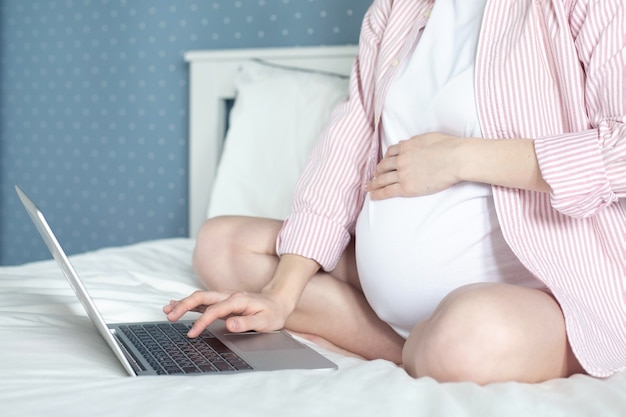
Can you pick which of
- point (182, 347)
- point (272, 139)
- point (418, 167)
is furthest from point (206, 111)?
point (182, 347)

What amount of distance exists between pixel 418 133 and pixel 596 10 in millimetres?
284

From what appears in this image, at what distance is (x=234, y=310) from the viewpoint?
2.97 feet

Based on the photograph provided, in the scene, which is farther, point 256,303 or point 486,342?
point 256,303

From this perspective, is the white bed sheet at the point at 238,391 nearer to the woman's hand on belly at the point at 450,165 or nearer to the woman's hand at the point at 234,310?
the woman's hand at the point at 234,310

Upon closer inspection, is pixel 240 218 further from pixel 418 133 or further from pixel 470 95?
pixel 470 95

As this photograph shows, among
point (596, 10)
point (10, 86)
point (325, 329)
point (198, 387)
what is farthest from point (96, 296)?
point (10, 86)

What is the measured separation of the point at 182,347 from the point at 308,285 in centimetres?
32

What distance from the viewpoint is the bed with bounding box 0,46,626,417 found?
0.62 meters

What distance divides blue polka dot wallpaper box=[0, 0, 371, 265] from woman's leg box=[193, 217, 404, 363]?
1.02m

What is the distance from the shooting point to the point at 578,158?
2.69 feet

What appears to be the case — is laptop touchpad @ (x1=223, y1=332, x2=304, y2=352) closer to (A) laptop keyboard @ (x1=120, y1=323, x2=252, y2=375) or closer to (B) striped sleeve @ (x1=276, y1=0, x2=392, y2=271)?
(A) laptop keyboard @ (x1=120, y1=323, x2=252, y2=375)

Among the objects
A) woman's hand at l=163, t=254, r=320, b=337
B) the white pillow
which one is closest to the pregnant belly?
woman's hand at l=163, t=254, r=320, b=337

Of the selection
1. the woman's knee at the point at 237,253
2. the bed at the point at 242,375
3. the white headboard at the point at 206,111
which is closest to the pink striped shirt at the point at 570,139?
the bed at the point at 242,375

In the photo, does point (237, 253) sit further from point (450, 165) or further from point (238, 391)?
point (238, 391)
